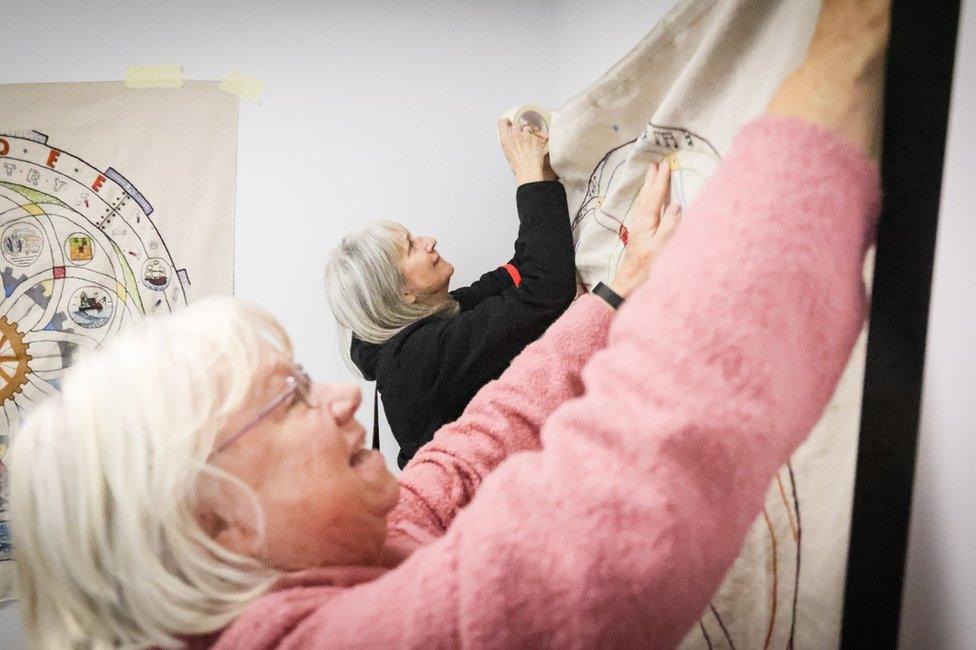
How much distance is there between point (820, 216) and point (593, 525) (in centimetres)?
20

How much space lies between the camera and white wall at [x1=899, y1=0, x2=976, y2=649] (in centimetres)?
36

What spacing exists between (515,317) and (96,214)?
4.22 ft

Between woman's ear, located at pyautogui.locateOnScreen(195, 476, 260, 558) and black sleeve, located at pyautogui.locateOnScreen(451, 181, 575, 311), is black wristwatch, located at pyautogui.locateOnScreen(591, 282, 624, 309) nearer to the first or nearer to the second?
black sleeve, located at pyautogui.locateOnScreen(451, 181, 575, 311)

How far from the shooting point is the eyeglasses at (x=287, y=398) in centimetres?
44

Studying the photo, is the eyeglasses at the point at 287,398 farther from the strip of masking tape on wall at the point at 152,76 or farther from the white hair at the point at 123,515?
the strip of masking tape on wall at the point at 152,76

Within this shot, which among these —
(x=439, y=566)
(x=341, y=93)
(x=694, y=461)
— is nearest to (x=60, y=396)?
(x=439, y=566)

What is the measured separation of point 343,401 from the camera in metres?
0.52

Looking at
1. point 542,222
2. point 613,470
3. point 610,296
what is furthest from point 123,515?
point 542,222

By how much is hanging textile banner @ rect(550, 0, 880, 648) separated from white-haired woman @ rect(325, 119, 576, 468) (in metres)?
0.23

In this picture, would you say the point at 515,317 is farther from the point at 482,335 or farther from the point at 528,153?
the point at 528,153

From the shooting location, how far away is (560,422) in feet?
1.00

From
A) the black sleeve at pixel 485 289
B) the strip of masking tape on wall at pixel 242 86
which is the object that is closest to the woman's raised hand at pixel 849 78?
the black sleeve at pixel 485 289

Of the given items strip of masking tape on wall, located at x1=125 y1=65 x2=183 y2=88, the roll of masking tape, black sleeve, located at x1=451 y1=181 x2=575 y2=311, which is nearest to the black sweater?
black sleeve, located at x1=451 y1=181 x2=575 y2=311

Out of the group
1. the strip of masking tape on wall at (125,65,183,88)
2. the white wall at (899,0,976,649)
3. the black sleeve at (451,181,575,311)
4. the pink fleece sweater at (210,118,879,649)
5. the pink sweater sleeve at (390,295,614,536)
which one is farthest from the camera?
the strip of masking tape on wall at (125,65,183,88)
